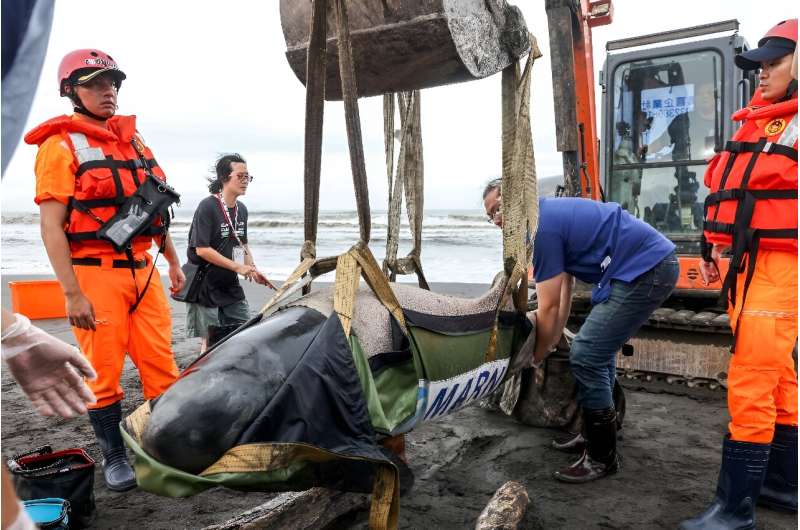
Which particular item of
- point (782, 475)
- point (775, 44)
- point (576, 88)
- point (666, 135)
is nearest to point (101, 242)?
point (775, 44)

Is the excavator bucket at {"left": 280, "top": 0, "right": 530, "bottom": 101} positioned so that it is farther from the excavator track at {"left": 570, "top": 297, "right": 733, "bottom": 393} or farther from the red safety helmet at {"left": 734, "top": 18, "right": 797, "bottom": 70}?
the excavator track at {"left": 570, "top": 297, "right": 733, "bottom": 393}

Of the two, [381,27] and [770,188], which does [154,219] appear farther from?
[770,188]

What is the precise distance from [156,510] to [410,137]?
7.14 ft

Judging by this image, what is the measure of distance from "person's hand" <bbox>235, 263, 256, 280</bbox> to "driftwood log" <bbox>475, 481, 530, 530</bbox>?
2.56 meters

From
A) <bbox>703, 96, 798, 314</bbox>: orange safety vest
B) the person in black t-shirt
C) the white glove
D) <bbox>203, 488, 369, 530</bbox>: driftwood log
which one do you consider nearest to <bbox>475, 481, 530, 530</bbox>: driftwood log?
<bbox>203, 488, 369, 530</bbox>: driftwood log

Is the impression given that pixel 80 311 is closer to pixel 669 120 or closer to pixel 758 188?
pixel 758 188

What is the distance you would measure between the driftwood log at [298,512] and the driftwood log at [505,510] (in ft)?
1.91

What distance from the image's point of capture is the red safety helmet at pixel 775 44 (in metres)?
2.53

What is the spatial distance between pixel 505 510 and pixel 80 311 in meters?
2.16

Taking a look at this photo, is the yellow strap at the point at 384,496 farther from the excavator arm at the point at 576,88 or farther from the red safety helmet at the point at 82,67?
the excavator arm at the point at 576,88

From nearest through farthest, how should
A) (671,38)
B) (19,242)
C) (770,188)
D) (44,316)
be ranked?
(770,188), (671,38), (44,316), (19,242)

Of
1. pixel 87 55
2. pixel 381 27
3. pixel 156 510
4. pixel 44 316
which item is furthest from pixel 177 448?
pixel 44 316

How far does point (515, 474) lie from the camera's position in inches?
131

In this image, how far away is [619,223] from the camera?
3137mm
